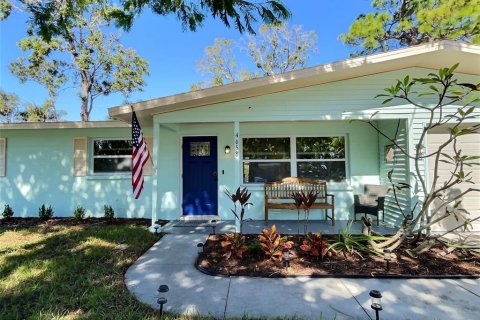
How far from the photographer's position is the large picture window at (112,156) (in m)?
7.45

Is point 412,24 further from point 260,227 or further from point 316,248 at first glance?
point 316,248

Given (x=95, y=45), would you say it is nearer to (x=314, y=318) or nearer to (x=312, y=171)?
(x=312, y=171)

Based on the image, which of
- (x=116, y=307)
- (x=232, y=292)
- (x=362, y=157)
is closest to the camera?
(x=116, y=307)

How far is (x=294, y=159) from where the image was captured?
683 centimetres

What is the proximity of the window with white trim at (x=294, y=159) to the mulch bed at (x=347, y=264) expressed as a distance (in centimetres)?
266

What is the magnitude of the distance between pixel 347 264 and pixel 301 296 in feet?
3.77

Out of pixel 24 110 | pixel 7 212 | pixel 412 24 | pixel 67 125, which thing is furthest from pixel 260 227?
pixel 24 110

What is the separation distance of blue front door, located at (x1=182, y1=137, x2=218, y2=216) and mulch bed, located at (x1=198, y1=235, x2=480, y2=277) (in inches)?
101

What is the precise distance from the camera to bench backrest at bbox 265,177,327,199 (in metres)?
6.50

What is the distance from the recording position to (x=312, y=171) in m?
6.87

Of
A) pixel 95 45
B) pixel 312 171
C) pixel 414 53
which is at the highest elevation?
pixel 95 45

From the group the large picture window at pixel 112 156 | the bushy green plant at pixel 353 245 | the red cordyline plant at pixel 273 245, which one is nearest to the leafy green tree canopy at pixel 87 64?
the large picture window at pixel 112 156

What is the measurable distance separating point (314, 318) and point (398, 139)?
15.0 feet

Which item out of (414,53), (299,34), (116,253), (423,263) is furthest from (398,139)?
(299,34)
